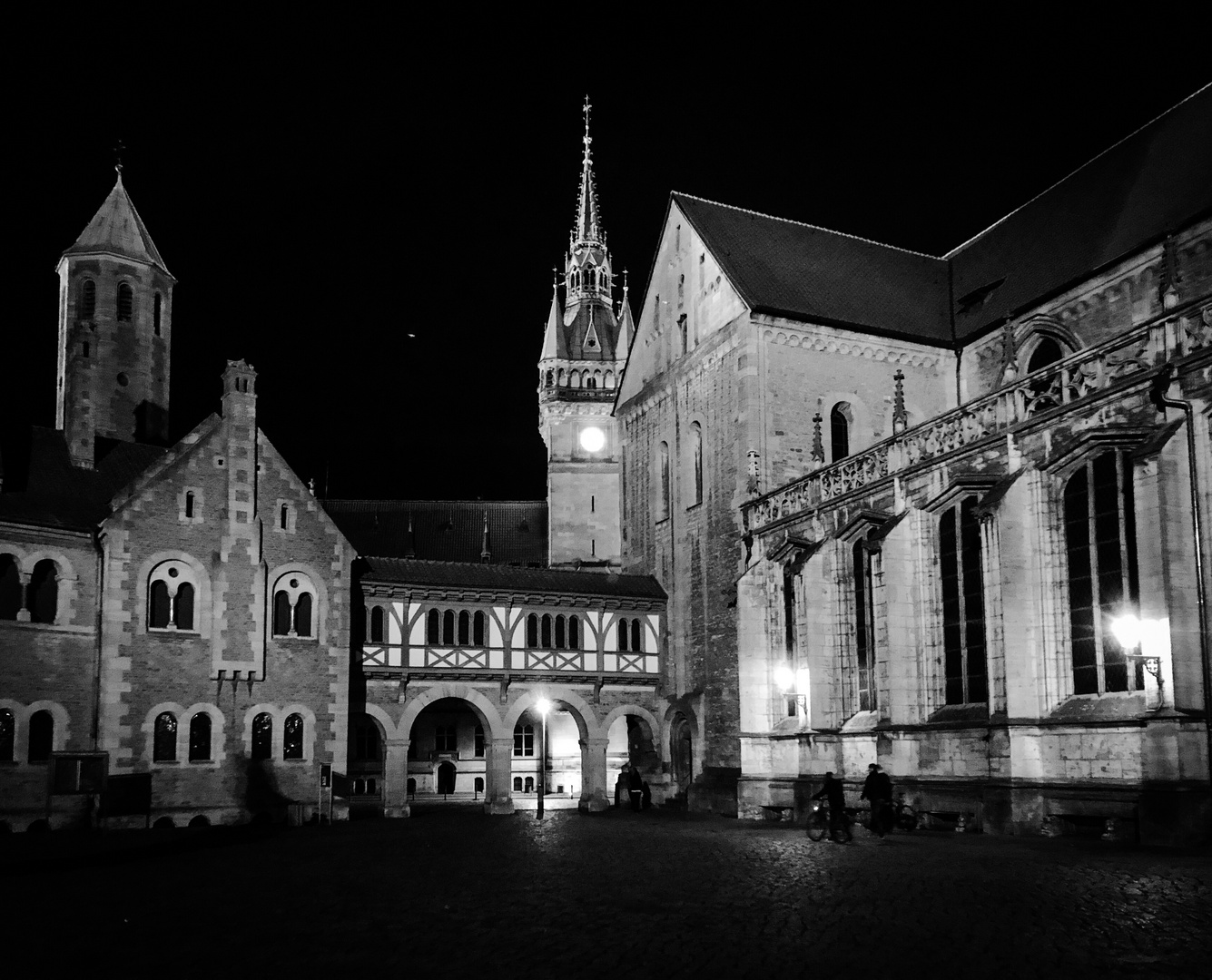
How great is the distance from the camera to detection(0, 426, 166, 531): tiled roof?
3322 cm

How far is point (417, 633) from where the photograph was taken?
37844 mm

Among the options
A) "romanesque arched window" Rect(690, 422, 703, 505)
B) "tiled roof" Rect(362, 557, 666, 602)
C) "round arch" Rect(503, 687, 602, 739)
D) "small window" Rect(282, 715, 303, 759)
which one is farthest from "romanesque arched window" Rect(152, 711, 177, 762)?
"romanesque arched window" Rect(690, 422, 703, 505)

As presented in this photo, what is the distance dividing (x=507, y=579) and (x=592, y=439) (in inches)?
1070

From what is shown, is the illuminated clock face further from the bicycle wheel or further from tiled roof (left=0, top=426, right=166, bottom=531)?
the bicycle wheel

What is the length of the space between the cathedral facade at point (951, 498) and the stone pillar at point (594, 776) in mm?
3455

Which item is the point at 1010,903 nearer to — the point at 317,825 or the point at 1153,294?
the point at 1153,294

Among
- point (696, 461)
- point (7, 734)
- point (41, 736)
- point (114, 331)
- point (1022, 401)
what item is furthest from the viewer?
point (114, 331)

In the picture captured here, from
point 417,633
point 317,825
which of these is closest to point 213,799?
point 317,825

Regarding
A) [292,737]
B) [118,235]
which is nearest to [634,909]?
[292,737]

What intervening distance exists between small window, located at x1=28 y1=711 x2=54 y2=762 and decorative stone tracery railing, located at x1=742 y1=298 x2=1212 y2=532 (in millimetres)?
19510

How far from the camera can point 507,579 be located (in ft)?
130

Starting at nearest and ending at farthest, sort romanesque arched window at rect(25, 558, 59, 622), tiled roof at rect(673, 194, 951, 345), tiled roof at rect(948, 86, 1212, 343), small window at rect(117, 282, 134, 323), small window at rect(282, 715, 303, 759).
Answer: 1. tiled roof at rect(948, 86, 1212, 343)
2. romanesque arched window at rect(25, 558, 59, 622)
3. small window at rect(282, 715, 303, 759)
4. tiled roof at rect(673, 194, 951, 345)
5. small window at rect(117, 282, 134, 323)

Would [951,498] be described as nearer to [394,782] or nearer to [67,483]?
[394,782]

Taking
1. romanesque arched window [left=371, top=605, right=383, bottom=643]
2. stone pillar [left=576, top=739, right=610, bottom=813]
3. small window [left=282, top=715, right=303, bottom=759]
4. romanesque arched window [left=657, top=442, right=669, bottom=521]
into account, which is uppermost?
romanesque arched window [left=657, top=442, right=669, bottom=521]
